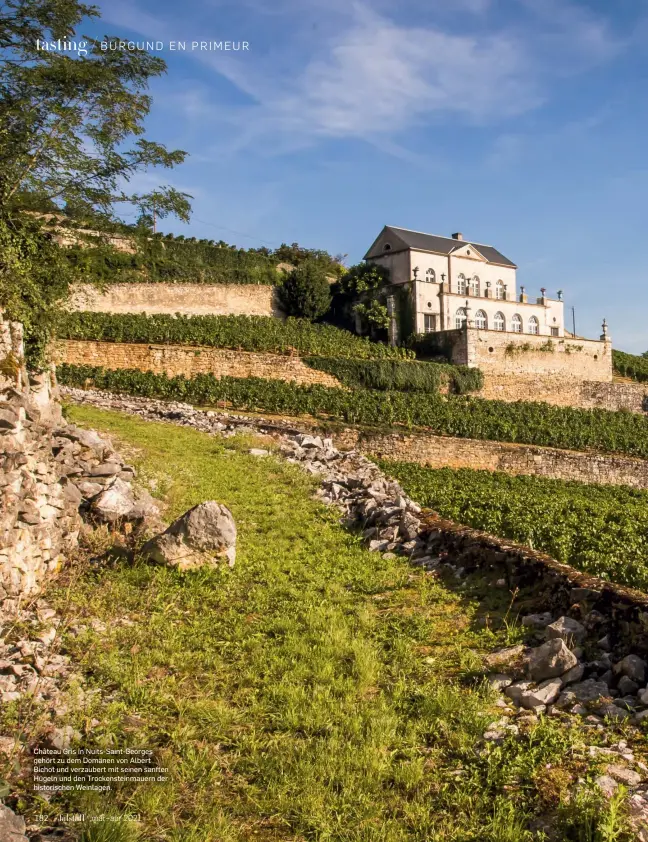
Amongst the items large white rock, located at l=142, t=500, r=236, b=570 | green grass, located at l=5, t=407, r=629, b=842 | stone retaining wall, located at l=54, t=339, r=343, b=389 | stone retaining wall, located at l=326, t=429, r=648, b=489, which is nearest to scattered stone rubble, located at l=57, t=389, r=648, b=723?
green grass, located at l=5, t=407, r=629, b=842

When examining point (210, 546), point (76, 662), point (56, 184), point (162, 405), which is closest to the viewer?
point (76, 662)

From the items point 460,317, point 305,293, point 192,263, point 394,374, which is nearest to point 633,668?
point 394,374

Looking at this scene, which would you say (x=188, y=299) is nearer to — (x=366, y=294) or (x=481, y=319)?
(x=366, y=294)

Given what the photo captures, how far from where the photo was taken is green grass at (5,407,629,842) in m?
4.20

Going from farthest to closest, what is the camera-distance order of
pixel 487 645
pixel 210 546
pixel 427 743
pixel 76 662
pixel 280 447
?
pixel 280 447 → pixel 210 546 → pixel 487 645 → pixel 76 662 → pixel 427 743

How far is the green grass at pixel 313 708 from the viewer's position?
4.20 metres

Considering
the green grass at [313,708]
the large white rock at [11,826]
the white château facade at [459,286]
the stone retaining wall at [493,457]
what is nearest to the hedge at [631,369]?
the white château facade at [459,286]

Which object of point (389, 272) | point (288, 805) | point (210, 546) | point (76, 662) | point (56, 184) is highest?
point (389, 272)

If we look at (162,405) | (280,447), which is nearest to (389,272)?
(162,405)

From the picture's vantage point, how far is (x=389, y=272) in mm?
44094

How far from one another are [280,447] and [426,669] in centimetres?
1104

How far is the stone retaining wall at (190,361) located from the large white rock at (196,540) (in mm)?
19889

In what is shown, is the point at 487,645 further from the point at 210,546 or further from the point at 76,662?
the point at 76,662

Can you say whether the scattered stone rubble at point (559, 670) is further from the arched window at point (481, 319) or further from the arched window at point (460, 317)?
the arched window at point (481, 319)
